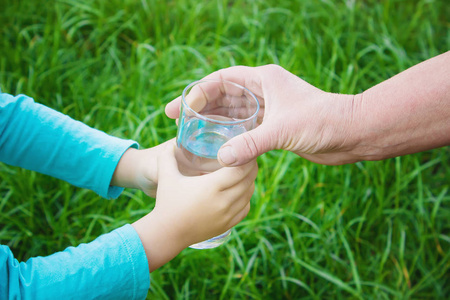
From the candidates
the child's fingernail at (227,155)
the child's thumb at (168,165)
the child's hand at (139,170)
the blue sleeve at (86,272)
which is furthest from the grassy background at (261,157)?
the child's fingernail at (227,155)

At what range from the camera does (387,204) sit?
2.09 m

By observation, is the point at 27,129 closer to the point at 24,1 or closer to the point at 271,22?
the point at 24,1

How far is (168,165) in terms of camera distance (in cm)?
123

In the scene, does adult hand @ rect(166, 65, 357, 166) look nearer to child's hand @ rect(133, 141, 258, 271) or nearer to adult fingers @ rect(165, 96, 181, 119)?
adult fingers @ rect(165, 96, 181, 119)

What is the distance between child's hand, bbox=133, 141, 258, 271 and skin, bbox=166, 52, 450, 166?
0.17 m

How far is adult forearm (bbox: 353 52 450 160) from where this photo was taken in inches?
53.4

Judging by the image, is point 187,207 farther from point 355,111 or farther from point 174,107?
point 355,111

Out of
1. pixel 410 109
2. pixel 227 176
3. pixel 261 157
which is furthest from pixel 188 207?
pixel 261 157

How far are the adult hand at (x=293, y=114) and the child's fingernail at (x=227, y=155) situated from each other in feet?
0.27

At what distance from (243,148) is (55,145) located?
2.14ft

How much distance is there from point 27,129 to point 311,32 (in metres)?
1.86

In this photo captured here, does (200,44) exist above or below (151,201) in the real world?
above

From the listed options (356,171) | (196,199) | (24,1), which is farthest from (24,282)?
(24,1)

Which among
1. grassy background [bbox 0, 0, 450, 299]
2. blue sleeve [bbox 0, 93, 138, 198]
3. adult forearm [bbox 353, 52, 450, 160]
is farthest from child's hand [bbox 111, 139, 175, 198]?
adult forearm [bbox 353, 52, 450, 160]
